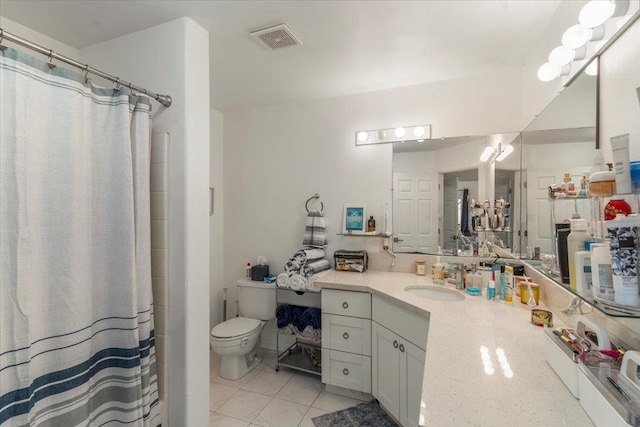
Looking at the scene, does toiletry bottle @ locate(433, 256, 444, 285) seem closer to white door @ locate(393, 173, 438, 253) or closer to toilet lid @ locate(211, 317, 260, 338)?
white door @ locate(393, 173, 438, 253)

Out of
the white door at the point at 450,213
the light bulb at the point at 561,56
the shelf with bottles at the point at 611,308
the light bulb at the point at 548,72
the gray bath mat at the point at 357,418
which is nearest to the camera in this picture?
the shelf with bottles at the point at 611,308

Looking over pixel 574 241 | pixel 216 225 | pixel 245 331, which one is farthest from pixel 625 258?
pixel 216 225

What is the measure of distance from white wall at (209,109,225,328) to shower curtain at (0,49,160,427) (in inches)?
59.9

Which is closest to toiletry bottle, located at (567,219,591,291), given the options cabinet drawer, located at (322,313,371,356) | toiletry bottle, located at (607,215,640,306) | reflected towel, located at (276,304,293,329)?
toiletry bottle, located at (607,215,640,306)

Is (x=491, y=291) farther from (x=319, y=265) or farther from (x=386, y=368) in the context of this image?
(x=319, y=265)

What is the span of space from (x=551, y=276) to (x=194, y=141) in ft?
5.32

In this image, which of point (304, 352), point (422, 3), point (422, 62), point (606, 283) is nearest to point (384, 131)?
point (422, 62)

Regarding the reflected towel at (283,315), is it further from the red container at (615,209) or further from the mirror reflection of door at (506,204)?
the red container at (615,209)

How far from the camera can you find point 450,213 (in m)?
2.18

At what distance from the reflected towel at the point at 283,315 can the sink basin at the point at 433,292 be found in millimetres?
1032

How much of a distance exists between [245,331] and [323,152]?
5.38ft

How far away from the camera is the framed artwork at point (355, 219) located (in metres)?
2.43

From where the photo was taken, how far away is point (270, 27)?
5.10ft

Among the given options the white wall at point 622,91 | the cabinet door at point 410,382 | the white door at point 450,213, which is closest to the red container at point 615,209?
the white wall at point 622,91
